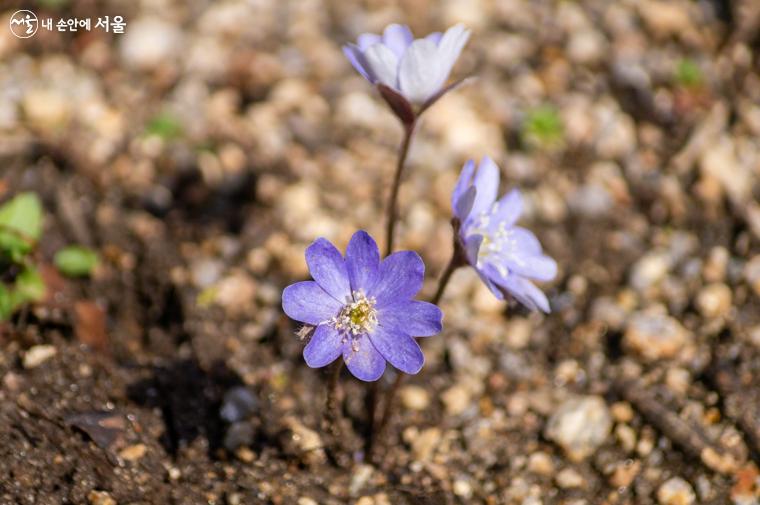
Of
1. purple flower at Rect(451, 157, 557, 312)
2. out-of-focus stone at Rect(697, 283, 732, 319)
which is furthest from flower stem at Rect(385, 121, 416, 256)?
out-of-focus stone at Rect(697, 283, 732, 319)

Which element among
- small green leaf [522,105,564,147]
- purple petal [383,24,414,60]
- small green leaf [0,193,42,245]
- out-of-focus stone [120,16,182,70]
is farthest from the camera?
out-of-focus stone [120,16,182,70]

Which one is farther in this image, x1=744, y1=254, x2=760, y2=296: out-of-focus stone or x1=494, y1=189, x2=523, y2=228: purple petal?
x1=744, y1=254, x2=760, y2=296: out-of-focus stone

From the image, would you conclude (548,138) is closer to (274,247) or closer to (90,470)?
(274,247)

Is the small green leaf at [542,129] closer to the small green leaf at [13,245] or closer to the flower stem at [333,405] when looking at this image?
the flower stem at [333,405]

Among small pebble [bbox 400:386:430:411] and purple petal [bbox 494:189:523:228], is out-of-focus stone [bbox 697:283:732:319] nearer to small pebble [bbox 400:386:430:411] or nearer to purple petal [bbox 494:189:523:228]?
purple petal [bbox 494:189:523:228]

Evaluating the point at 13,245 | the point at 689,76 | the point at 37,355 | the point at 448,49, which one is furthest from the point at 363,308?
the point at 689,76

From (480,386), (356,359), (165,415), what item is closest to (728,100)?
(480,386)
